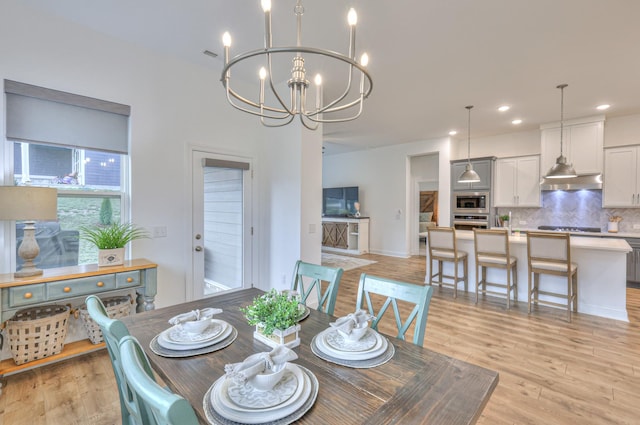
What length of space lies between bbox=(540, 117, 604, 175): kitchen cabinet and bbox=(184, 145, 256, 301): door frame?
5394 mm

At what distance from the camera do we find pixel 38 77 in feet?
8.04

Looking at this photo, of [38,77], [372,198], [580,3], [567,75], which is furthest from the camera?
[372,198]

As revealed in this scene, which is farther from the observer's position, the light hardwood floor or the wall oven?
the wall oven

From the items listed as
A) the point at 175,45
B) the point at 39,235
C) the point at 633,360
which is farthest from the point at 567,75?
the point at 39,235

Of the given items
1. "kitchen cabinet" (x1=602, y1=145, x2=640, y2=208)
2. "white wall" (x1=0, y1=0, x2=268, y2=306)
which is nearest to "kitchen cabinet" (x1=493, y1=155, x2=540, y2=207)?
"kitchen cabinet" (x1=602, y1=145, x2=640, y2=208)

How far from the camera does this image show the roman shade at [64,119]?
7.76 feet

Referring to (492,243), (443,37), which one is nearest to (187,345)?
(443,37)

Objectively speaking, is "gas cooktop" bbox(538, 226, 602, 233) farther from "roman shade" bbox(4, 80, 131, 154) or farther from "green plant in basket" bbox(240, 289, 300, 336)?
"roman shade" bbox(4, 80, 131, 154)

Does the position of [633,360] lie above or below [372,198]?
below

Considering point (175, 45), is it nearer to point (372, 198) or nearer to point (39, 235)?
point (39, 235)

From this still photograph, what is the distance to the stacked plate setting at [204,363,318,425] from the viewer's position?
84cm

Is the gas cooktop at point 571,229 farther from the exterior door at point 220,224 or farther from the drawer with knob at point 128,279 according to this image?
the drawer with knob at point 128,279

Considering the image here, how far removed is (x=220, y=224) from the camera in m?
3.69

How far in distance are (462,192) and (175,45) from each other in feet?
19.4
